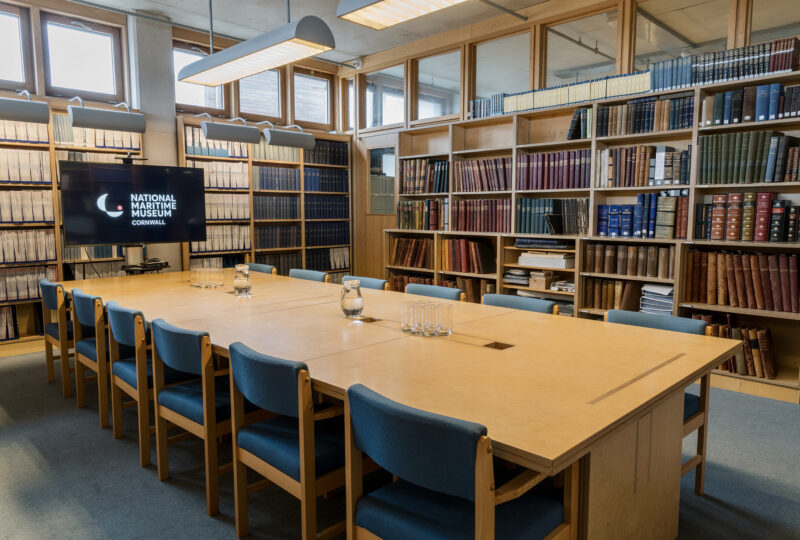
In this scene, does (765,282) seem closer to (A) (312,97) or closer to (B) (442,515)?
(B) (442,515)

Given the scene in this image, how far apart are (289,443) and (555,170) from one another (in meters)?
3.76

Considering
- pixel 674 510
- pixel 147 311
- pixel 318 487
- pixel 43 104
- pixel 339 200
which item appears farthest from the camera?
pixel 339 200

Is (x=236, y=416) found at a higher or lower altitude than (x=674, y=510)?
higher

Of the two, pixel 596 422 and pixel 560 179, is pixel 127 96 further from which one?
pixel 596 422

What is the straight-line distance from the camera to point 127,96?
5.55 m

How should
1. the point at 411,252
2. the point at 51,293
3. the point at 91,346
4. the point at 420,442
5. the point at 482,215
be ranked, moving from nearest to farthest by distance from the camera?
the point at 420,442 < the point at 91,346 < the point at 51,293 < the point at 482,215 < the point at 411,252

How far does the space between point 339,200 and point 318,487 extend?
5425mm

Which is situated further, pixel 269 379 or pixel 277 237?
pixel 277 237

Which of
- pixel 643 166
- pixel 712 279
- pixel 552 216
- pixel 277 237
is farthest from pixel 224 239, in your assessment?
pixel 712 279

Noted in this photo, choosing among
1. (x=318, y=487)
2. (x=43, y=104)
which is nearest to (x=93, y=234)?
(x=43, y=104)

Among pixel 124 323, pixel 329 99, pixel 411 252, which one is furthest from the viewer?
pixel 329 99

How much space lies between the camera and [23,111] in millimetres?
4160

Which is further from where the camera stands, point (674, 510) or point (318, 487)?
point (674, 510)

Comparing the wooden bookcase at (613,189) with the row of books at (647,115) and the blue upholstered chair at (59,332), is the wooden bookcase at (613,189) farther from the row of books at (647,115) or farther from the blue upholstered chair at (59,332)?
the blue upholstered chair at (59,332)
